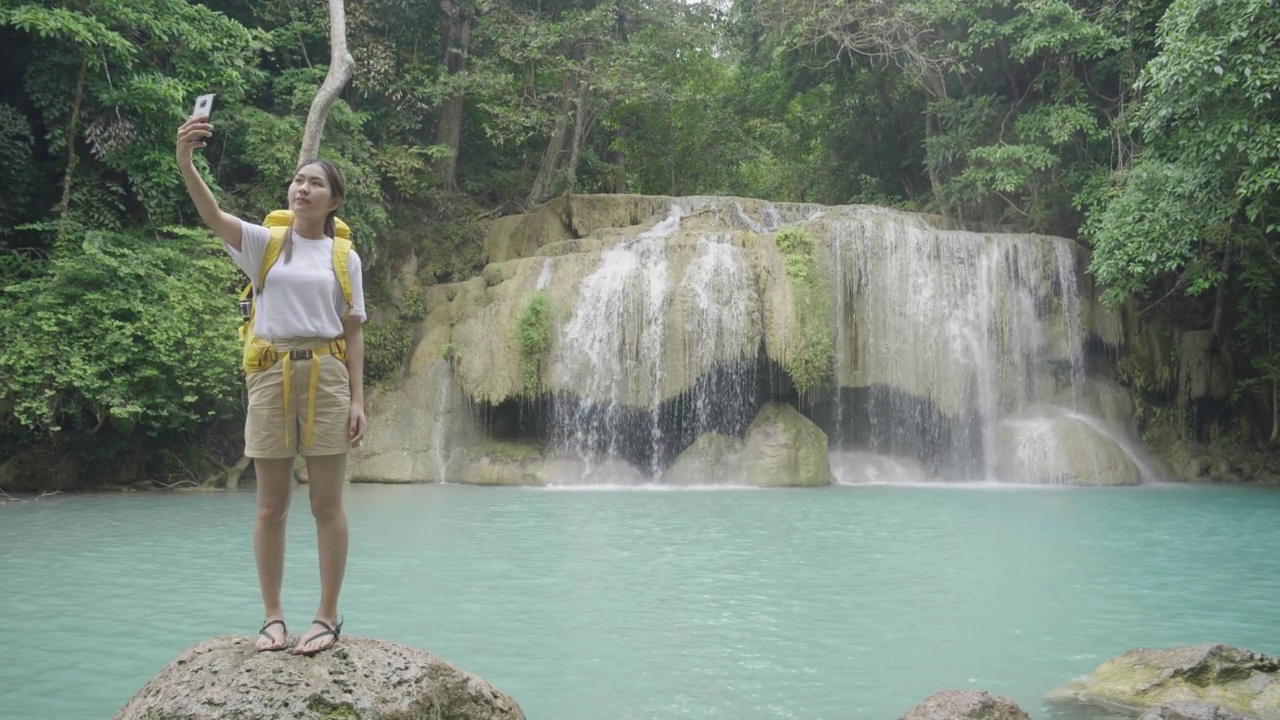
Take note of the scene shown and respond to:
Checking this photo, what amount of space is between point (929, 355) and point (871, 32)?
737 cm

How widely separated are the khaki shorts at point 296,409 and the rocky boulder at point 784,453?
10763 millimetres

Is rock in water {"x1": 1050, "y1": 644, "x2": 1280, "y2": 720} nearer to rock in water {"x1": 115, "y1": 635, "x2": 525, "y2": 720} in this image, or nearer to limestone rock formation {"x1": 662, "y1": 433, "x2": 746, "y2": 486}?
rock in water {"x1": 115, "y1": 635, "x2": 525, "y2": 720}

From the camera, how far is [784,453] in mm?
13883

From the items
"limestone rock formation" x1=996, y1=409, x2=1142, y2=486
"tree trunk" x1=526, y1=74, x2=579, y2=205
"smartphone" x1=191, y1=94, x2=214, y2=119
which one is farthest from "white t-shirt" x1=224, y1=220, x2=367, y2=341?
"tree trunk" x1=526, y1=74, x2=579, y2=205

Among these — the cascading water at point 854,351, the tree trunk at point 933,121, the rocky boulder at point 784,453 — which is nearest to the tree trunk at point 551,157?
the cascading water at point 854,351

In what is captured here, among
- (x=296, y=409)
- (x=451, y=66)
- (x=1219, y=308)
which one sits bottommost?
(x=296, y=409)

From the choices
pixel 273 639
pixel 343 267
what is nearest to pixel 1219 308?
pixel 343 267

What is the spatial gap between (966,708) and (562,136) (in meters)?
17.5

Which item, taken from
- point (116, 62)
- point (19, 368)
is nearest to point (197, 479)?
point (19, 368)

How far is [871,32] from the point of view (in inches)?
755

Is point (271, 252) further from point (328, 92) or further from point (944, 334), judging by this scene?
point (944, 334)

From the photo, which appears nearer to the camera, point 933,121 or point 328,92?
point 328,92

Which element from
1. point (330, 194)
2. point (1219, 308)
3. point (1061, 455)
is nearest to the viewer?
point (330, 194)

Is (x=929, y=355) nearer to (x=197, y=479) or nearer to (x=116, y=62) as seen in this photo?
(x=197, y=479)
